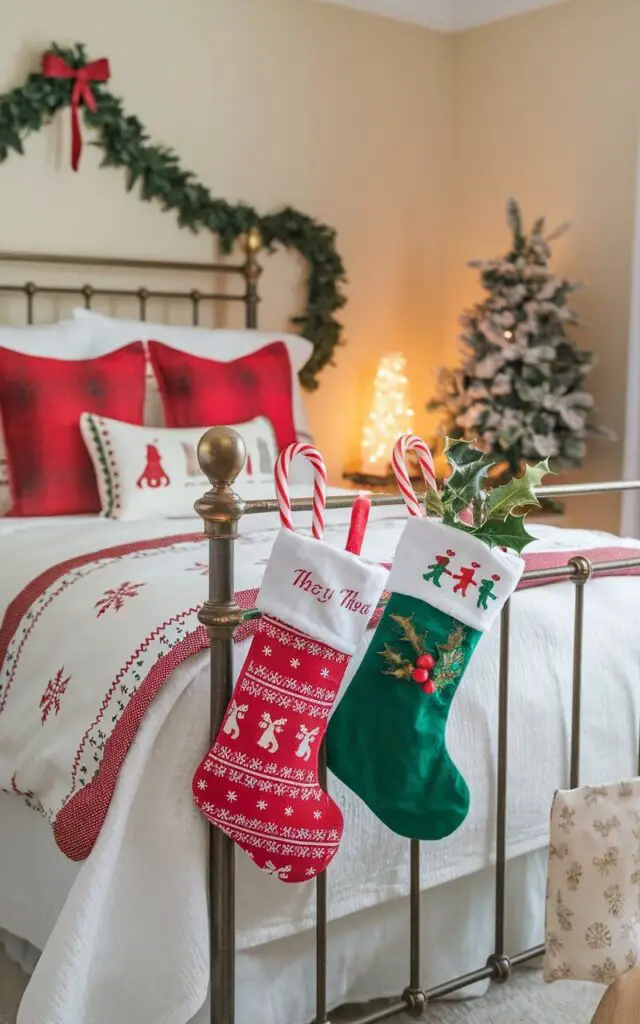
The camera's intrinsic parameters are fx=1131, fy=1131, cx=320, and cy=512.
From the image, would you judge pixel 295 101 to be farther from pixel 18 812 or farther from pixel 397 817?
pixel 397 817

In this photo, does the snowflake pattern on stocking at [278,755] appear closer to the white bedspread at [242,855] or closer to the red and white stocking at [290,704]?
the red and white stocking at [290,704]

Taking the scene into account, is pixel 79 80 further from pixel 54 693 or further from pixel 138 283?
pixel 54 693

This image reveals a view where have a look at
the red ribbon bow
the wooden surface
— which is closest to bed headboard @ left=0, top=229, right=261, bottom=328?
the red ribbon bow

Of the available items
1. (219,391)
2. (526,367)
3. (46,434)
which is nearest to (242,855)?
(46,434)

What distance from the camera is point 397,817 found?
5.02 feet

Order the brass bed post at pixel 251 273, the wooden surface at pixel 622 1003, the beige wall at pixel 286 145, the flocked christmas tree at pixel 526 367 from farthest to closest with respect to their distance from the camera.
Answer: the brass bed post at pixel 251 273, the flocked christmas tree at pixel 526 367, the beige wall at pixel 286 145, the wooden surface at pixel 622 1003

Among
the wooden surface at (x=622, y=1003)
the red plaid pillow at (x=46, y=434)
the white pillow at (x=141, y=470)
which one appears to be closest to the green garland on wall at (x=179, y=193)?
the red plaid pillow at (x=46, y=434)

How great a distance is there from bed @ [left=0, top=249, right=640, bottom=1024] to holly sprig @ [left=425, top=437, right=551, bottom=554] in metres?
0.19

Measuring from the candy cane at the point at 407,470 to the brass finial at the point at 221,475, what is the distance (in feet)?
0.71

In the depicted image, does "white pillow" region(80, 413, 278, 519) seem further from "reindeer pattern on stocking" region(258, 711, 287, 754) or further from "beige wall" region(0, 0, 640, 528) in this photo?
"reindeer pattern on stocking" region(258, 711, 287, 754)

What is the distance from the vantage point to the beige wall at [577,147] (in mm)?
3834

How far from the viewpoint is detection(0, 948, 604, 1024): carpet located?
1.92 metres

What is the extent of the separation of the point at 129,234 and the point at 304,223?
65cm

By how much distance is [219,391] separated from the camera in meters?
3.17
